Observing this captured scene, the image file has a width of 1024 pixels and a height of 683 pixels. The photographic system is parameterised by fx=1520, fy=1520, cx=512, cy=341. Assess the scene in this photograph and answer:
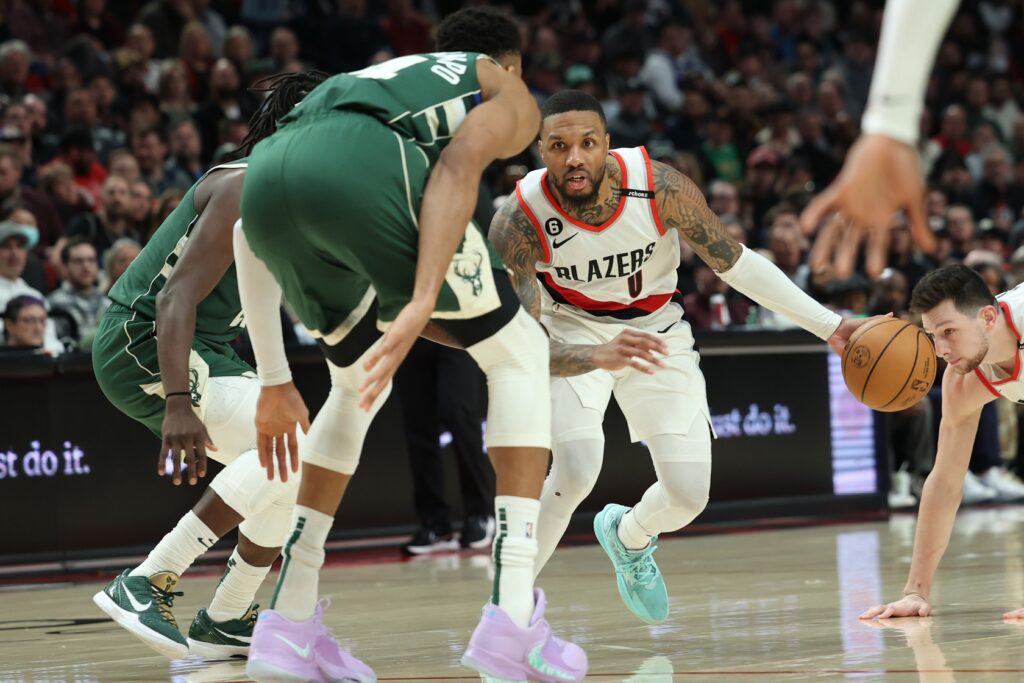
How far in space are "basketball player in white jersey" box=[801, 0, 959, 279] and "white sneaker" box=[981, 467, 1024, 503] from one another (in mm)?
10935

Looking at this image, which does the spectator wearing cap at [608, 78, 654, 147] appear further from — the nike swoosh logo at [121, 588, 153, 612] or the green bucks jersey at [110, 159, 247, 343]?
the nike swoosh logo at [121, 588, 153, 612]

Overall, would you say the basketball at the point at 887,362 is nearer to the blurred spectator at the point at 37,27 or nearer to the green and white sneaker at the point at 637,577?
the green and white sneaker at the point at 637,577

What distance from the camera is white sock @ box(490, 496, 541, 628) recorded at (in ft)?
13.2

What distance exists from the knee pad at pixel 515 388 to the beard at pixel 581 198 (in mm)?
1730

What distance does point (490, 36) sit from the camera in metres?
4.70

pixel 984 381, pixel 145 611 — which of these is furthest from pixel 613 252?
pixel 145 611

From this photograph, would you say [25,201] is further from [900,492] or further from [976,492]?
[976,492]

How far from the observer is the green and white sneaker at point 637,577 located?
5.84 meters

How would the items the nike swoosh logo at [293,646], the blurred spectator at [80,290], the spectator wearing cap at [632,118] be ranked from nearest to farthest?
the nike swoosh logo at [293,646], the blurred spectator at [80,290], the spectator wearing cap at [632,118]

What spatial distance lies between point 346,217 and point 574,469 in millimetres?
1991

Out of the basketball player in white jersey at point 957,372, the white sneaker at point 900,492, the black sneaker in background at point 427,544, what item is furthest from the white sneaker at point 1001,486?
the basketball player in white jersey at point 957,372

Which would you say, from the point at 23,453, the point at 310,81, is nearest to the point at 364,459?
the point at 23,453

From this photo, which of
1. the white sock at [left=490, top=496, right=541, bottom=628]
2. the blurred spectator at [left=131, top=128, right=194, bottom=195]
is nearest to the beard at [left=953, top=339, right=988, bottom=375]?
the white sock at [left=490, top=496, right=541, bottom=628]

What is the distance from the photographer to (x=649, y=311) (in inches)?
243
